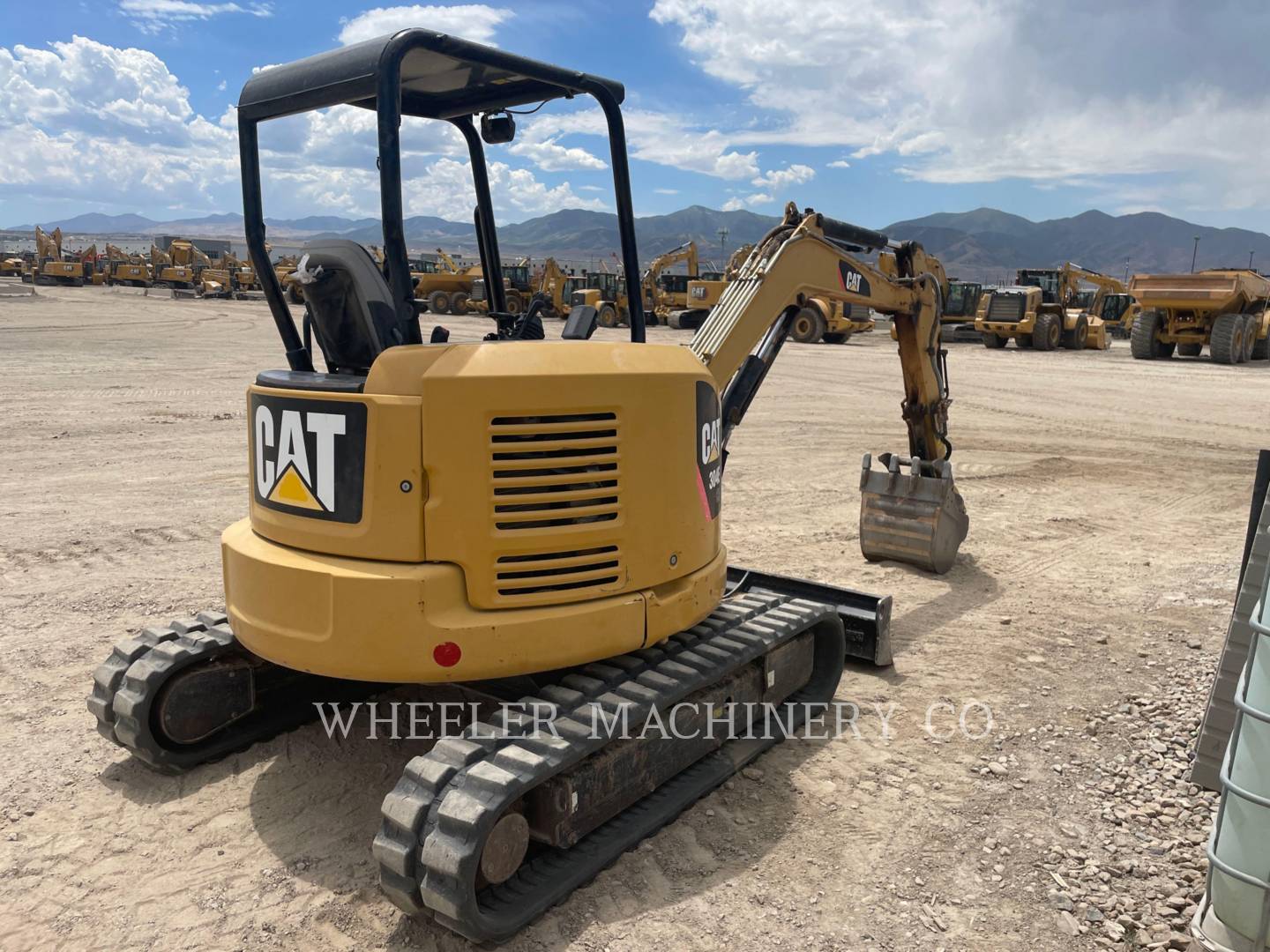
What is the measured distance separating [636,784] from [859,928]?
0.98m

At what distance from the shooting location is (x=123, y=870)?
3.64 metres

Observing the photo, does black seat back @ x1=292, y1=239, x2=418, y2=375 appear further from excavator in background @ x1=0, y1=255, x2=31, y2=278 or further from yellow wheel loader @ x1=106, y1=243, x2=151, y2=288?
excavator in background @ x1=0, y1=255, x2=31, y2=278

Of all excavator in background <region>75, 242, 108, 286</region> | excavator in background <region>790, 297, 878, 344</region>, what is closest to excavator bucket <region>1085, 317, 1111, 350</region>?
excavator in background <region>790, 297, 878, 344</region>

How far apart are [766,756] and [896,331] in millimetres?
4081

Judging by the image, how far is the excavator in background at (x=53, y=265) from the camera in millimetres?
58281

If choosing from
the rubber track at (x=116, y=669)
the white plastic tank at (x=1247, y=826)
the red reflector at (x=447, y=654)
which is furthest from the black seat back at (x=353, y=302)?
the white plastic tank at (x=1247, y=826)

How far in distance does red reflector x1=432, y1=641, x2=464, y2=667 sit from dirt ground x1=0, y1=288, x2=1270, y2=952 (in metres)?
0.90

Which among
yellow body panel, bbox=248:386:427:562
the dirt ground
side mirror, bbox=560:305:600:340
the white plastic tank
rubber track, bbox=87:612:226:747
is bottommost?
the dirt ground

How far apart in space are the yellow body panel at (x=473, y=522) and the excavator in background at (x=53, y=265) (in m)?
64.6

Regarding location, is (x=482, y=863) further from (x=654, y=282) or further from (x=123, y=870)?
(x=654, y=282)

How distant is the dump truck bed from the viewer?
973 inches

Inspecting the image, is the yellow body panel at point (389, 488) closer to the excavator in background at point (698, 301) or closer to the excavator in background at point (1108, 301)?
the excavator in background at point (698, 301)

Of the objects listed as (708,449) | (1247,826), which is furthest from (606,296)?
(1247,826)

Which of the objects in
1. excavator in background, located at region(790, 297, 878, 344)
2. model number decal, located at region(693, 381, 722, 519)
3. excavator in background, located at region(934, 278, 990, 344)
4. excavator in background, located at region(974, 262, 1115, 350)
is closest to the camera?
model number decal, located at region(693, 381, 722, 519)
